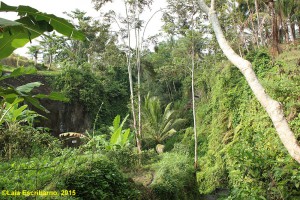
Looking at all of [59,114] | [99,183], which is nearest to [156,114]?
[59,114]

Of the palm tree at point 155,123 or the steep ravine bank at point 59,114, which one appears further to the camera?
the palm tree at point 155,123

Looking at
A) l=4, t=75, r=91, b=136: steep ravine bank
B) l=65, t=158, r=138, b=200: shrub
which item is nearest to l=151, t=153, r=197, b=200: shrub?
l=65, t=158, r=138, b=200: shrub

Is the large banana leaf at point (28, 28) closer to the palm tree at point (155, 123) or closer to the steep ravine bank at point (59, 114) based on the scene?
the steep ravine bank at point (59, 114)

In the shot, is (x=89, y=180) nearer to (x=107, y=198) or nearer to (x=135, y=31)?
(x=107, y=198)

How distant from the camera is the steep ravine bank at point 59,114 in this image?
36.4ft

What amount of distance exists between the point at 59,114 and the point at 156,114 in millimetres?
5106

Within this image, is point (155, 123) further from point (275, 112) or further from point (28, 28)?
point (28, 28)

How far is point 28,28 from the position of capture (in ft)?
6.15

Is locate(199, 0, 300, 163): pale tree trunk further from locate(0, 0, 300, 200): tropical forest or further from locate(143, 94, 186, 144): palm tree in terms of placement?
locate(143, 94, 186, 144): palm tree

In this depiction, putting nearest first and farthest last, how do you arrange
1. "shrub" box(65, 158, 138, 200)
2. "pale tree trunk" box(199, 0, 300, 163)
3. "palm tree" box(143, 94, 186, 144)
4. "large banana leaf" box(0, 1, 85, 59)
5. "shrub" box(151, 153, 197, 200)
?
"large banana leaf" box(0, 1, 85, 59)
"pale tree trunk" box(199, 0, 300, 163)
"shrub" box(65, 158, 138, 200)
"shrub" box(151, 153, 197, 200)
"palm tree" box(143, 94, 186, 144)

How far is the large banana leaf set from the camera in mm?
1766

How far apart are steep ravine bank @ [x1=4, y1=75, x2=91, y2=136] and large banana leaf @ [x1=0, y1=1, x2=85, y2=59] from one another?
360 inches

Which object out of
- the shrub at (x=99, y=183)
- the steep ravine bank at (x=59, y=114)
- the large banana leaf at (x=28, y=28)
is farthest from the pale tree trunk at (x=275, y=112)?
the steep ravine bank at (x=59, y=114)

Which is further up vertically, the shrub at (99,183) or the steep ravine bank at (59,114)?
the steep ravine bank at (59,114)
